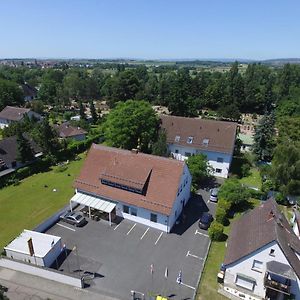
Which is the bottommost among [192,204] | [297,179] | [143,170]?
[192,204]

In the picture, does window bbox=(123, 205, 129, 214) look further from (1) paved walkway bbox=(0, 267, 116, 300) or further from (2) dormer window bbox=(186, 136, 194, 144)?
(2) dormer window bbox=(186, 136, 194, 144)

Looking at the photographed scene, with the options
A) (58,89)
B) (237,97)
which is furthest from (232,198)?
(58,89)

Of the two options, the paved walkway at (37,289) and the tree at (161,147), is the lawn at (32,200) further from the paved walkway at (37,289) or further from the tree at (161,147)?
the tree at (161,147)

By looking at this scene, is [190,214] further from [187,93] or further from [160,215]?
[187,93]

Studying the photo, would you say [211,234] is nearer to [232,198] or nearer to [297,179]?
[232,198]

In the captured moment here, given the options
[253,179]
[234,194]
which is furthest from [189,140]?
[234,194]

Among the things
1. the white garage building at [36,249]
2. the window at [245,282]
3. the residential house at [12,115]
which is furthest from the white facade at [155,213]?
the residential house at [12,115]

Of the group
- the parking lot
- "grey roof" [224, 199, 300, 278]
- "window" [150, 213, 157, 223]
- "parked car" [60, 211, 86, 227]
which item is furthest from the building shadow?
"parked car" [60, 211, 86, 227]
